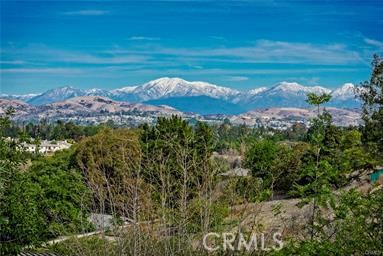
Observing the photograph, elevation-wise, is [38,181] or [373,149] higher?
[373,149]

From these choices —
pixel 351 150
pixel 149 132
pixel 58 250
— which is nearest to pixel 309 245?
pixel 351 150

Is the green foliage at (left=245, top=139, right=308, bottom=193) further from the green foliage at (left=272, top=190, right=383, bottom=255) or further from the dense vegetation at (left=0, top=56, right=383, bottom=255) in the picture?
the green foliage at (left=272, top=190, right=383, bottom=255)

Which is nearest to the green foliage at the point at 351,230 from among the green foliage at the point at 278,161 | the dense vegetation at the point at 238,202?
the dense vegetation at the point at 238,202

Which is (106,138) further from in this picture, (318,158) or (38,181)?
(318,158)

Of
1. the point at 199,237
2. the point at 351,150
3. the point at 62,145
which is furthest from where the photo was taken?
the point at 62,145

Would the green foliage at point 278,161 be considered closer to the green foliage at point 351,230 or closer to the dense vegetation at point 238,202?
the dense vegetation at point 238,202

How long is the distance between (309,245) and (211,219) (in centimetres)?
146

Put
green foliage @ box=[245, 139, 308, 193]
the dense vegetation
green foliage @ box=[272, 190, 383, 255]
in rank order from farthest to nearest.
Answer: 1. green foliage @ box=[245, 139, 308, 193]
2. the dense vegetation
3. green foliage @ box=[272, 190, 383, 255]

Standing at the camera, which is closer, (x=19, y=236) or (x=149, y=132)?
(x=19, y=236)

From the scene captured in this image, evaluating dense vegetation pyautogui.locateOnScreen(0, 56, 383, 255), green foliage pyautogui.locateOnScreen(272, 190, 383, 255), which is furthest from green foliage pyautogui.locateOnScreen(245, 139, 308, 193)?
green foliage pyautogui.locateOnScreen(272, 190, 383, 255)

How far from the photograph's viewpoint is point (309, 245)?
146 inches

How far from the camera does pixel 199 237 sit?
4.83 metres

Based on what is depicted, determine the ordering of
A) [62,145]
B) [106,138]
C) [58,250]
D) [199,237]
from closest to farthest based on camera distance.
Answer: [199,237], [58,250], [106,138], [62,145]

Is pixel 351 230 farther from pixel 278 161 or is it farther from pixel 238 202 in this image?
pixel 278 161
